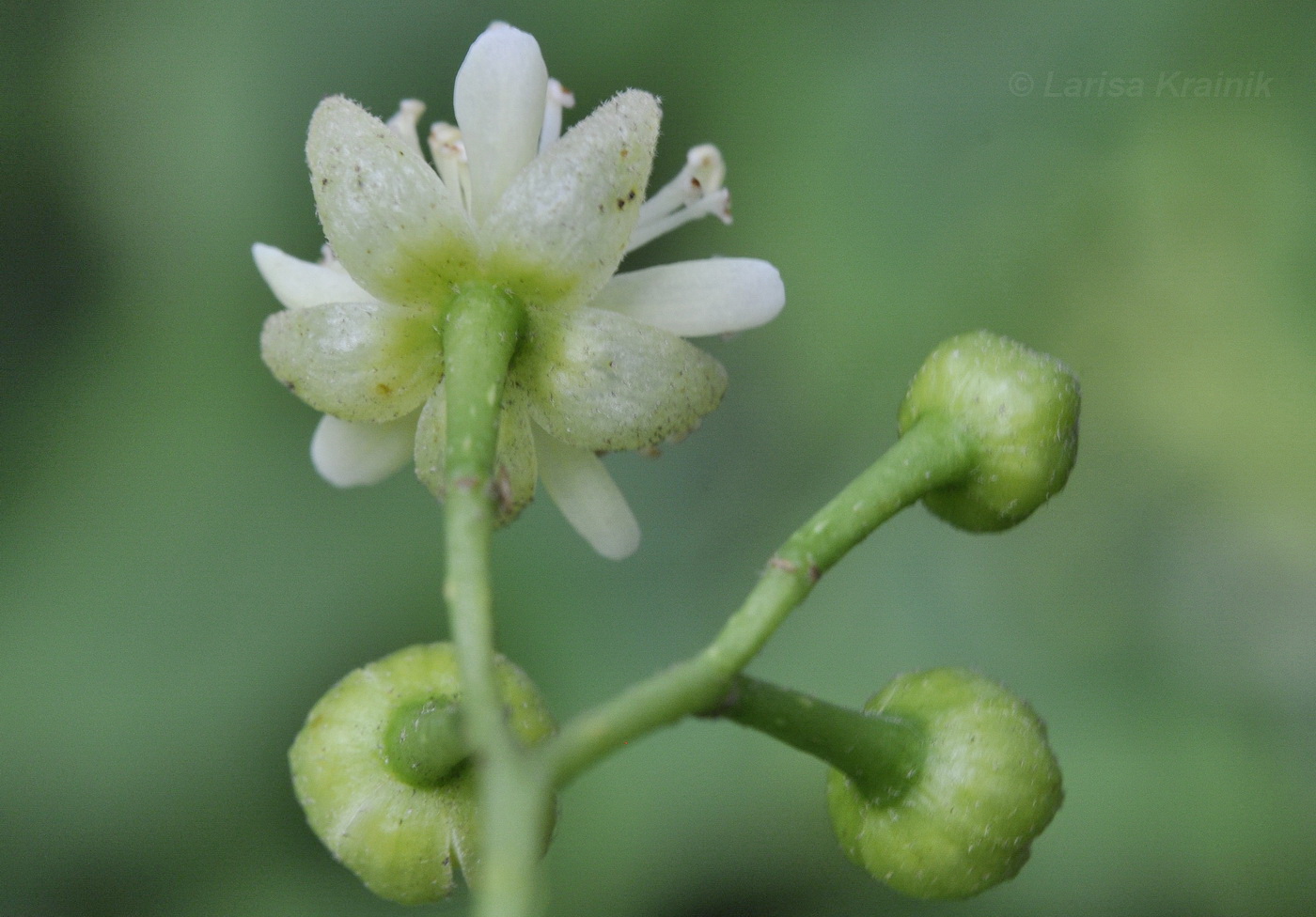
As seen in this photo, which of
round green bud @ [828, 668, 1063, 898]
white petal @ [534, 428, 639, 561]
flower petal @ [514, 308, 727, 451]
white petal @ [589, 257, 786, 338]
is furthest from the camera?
white petal @ [534, 428, 639, 561]

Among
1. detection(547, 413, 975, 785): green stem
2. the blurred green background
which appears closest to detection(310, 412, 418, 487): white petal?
detection(547, 413, 975, 785): green stem

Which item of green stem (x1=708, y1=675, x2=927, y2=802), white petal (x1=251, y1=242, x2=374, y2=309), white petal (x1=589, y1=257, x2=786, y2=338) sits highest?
white petal (x1=251, y1=242, x2=374, y2=309)

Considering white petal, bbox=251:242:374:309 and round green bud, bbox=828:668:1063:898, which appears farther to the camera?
white petal, bbox=251:242:374:309

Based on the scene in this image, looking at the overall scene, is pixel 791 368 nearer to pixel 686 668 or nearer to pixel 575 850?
pixel 575 850

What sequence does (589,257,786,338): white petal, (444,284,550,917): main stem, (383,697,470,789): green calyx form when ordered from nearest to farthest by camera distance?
1. (444,284,550,917): main stem
2. (383,697,470,789): green calyx
3. (589,257,786,338): white petal

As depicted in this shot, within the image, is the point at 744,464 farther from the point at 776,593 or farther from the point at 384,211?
the point at 776,593

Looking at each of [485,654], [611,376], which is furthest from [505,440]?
[485,654]

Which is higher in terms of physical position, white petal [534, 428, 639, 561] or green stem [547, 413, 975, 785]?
white petal [534, 428, 639, 561]

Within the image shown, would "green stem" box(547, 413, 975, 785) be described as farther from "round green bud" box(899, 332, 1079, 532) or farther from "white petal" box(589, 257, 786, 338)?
"white petal" box(589, 257, 786, 338)
